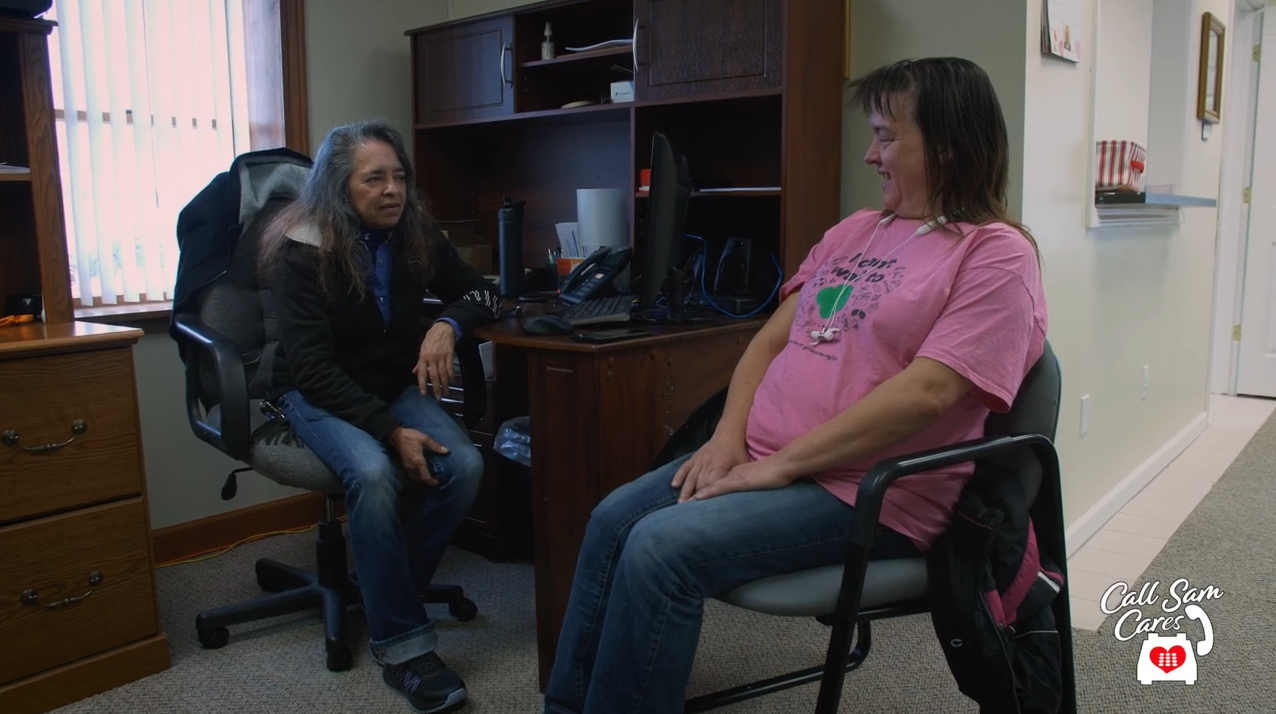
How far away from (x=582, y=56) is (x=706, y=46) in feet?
1.57

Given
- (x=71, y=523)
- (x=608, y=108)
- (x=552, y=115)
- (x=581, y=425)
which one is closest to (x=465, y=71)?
(x=552, y=115)

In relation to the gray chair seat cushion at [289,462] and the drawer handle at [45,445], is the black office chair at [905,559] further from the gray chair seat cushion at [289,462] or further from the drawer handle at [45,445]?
the drawer handle at [45,445]

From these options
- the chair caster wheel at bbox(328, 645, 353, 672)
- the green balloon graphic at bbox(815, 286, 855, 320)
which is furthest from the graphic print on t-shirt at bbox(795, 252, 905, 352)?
the chair caster wheel at bbox(328, 645, 353, 672)

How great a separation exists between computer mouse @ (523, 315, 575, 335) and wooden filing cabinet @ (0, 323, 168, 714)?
2.78ft

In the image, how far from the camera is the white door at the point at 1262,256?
4.73 metres

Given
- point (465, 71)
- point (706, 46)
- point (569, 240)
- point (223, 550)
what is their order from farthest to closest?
point (465, 71), point (569, 240), point (223, 550), point (706, 46)

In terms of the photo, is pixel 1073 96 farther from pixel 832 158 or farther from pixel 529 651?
pixel 529 651

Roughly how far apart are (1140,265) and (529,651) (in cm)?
232

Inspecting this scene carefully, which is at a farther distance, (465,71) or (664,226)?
(465,71)

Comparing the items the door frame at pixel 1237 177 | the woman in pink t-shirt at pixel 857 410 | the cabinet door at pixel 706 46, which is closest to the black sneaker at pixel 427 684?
the woman in pink t-shirt at pixel 857 410

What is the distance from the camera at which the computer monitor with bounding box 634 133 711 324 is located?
199 cm

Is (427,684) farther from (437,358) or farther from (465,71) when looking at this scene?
(465,71)

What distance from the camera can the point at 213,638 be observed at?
2.12 metres

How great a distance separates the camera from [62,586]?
1.87 meters
